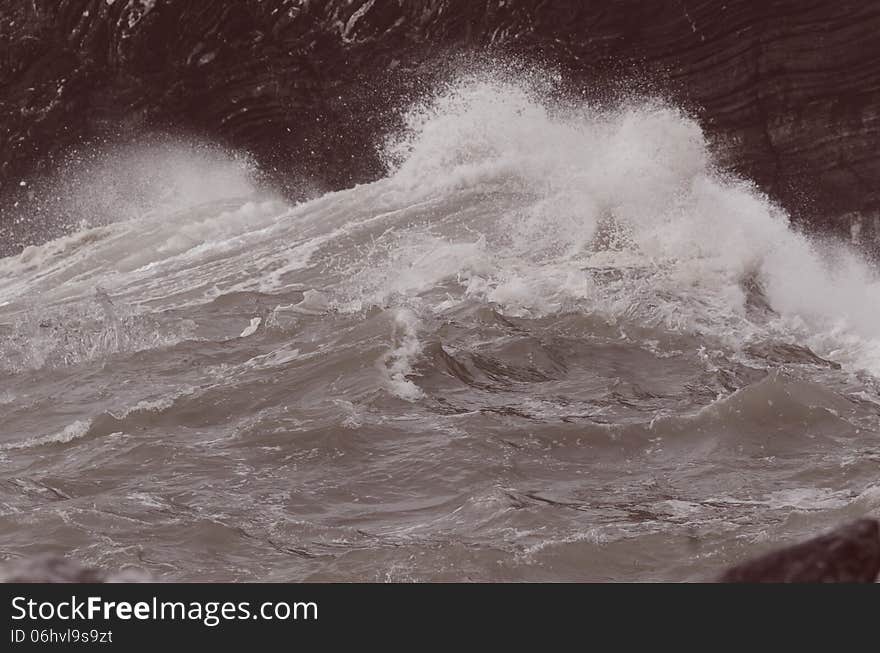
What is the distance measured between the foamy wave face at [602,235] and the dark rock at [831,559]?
24.8 ft

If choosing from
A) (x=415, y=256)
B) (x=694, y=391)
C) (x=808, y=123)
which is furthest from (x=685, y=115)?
(x=694, y=391)

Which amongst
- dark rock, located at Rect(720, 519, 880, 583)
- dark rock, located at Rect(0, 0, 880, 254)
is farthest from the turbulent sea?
dark rock, located at Rect(720, 519, 880, 583)

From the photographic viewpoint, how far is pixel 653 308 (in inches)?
413

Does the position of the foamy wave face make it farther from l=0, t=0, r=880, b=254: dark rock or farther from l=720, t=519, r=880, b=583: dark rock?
l=720, t=519, r=880, b=583: dark rock

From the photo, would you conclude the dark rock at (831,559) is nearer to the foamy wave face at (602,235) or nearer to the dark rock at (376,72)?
the foamy wave face at (602,235)

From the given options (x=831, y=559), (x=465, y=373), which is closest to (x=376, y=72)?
(x=465, y=373)

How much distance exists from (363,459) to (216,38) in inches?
427

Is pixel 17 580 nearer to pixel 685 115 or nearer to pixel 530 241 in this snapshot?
pixel 530 241

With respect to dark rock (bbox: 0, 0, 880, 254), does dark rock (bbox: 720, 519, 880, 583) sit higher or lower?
lower

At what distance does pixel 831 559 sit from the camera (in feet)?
8.23

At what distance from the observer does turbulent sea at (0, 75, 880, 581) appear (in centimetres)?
649

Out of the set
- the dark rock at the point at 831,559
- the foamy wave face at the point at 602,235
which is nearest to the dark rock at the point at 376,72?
the foamy wave face at the point at 602,235

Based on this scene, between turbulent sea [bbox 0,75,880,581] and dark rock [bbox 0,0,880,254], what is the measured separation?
1.79ft

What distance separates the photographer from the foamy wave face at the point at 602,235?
10.9 meters
